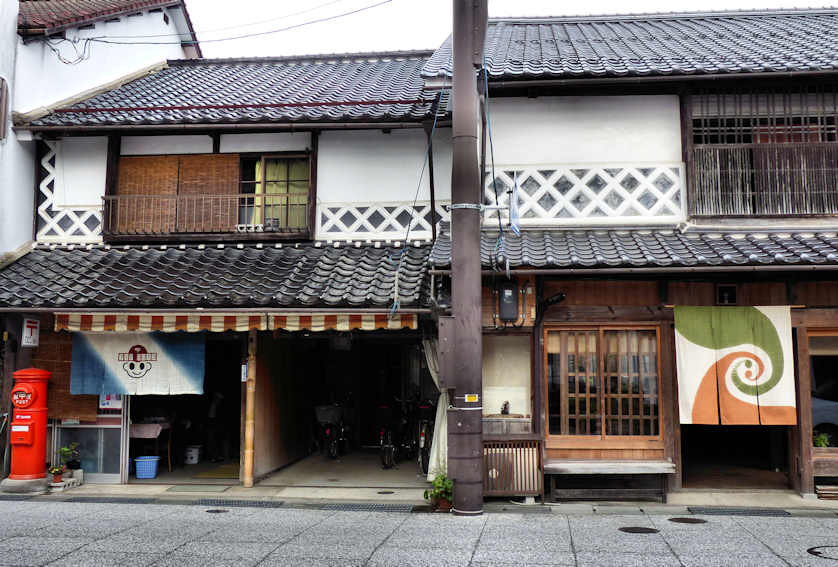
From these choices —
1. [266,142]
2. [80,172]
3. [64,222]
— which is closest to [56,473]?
[64,222]

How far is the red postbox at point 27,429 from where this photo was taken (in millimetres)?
11828

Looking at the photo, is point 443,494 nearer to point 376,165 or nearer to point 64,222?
point 376,165

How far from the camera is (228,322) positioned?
11898mm

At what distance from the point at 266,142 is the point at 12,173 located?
480 cm

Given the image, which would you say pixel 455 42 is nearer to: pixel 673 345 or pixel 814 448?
pixel 673 345

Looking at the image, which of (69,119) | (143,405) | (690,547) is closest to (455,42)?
(690,547)

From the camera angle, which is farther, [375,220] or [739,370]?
[375,220]

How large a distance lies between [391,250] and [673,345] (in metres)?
5.13

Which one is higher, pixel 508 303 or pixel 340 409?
pixel 508 303

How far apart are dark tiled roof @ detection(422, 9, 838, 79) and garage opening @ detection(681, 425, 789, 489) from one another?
246 inches

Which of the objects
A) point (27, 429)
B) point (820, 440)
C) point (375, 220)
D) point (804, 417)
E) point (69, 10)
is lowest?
point (820, 440)

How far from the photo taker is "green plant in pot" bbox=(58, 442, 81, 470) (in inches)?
494

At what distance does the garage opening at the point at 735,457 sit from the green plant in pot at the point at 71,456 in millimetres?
10745

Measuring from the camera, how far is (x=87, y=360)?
41.3ft
